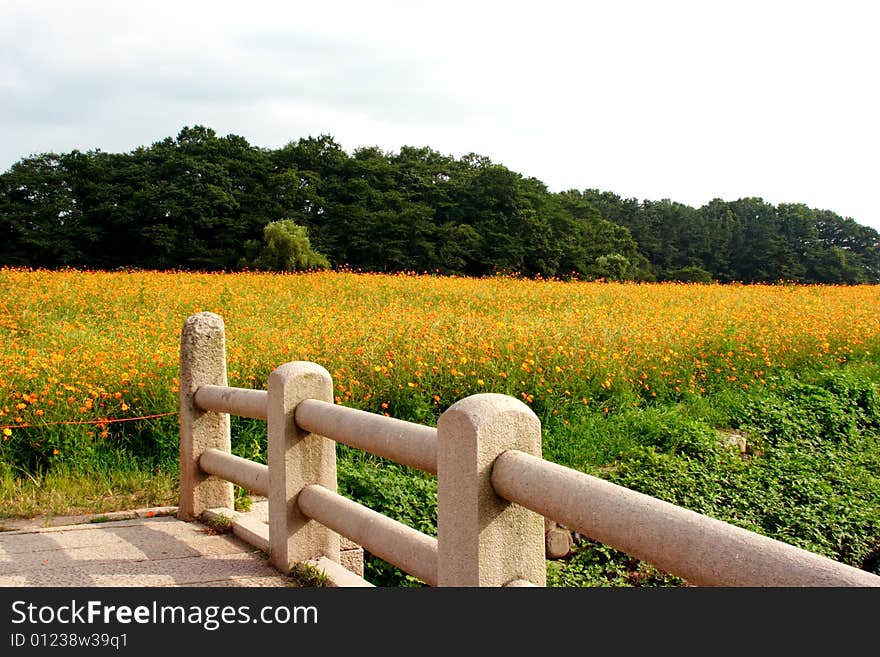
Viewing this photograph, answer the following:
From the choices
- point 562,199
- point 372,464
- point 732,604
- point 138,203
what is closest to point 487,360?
point 372,464

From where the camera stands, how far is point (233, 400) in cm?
460

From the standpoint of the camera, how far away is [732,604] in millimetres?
1717

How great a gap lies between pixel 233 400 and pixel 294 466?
0.98 m

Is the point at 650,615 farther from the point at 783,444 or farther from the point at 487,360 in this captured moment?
the point at 783,444

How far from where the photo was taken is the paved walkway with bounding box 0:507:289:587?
372 centimetres

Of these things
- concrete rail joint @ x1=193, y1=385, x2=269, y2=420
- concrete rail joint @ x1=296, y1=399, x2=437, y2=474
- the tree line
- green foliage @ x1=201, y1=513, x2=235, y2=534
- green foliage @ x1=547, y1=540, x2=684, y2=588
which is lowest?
green foliage @ x1=547, y1=540, x2=684, y2=588

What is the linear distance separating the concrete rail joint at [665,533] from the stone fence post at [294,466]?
66.6 inches

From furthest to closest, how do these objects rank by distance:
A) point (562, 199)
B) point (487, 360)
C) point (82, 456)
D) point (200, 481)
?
point (562, 199)
point (487, 360)
point (82, 456)
point (200, 481)

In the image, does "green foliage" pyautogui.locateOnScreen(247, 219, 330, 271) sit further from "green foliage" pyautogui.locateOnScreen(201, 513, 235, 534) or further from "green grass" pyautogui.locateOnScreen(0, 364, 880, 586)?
"green foliage" pyautogui.locateOnScreen(201, 513, 235, 534)

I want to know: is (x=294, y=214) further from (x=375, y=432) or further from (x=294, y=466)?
(x=375, y=432)

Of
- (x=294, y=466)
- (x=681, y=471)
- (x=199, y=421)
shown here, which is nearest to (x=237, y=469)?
(x=199, y=421)

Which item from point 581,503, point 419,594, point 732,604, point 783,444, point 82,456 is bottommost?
point 783,444

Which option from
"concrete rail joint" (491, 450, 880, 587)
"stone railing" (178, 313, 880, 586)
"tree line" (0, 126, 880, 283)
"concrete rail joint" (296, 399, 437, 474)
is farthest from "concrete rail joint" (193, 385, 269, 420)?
"tree line" (0, 126, 880, 283)

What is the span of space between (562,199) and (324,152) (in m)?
18.0
